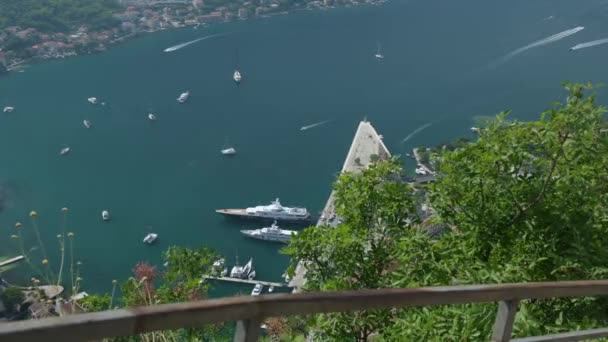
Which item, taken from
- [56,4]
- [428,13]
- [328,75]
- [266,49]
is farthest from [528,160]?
[56,4]

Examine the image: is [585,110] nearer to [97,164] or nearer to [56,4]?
[97,164]

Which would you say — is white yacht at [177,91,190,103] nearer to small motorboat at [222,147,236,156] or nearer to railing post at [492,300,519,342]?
small motorboat at [222,147,236,156]

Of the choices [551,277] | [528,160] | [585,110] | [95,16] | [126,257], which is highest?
[585,110]

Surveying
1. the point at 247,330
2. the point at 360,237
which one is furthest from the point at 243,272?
the point at 247,330

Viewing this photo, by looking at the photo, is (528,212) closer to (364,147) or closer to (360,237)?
(360,237)

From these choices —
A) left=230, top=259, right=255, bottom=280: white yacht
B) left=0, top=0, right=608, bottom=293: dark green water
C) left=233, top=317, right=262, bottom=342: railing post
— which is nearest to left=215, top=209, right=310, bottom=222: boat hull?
left=0, top=0, right=608, bottom=293: dark green water

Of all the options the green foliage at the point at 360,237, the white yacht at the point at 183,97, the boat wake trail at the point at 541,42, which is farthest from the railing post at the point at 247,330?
the boat wake trail at the point at 541,42
